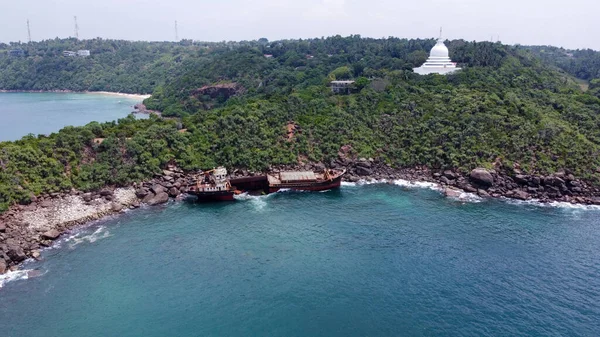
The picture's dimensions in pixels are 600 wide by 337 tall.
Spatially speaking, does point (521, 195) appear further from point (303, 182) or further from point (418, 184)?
point (303, 182)

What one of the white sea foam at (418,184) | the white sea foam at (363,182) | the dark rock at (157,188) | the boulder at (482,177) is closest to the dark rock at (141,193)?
the dark rock at (157,188)

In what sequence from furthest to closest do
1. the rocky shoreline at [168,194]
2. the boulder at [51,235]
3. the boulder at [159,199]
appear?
the boulder at [159,199] < the boulder at [51,235] < the rocky shoreline at [168,194]

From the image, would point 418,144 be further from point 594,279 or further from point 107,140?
point 107,140

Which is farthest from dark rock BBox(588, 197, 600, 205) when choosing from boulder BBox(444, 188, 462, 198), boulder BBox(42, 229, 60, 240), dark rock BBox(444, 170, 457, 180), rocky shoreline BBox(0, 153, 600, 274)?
boulder BBox(42, 229, 60, 240)

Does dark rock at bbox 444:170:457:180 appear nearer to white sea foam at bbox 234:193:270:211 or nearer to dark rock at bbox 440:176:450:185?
dark rock at bbox 440:176:450:185

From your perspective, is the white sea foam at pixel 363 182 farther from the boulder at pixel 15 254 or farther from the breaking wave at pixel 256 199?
the boulder at pixel 15 254

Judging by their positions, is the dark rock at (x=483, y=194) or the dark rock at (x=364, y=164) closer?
the dark rock at (x=483, y=194)

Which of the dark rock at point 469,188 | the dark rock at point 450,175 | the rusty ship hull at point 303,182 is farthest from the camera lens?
the dark rock at point 450,175
